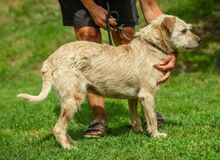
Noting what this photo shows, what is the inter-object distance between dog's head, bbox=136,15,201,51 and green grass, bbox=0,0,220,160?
3.59ft

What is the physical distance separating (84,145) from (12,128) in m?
1.94

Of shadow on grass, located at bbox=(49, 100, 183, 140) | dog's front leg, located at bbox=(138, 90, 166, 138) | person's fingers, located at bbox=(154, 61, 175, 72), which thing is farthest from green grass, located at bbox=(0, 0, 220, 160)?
person's fingers, located at bbox=(154, 61, 175, 72)

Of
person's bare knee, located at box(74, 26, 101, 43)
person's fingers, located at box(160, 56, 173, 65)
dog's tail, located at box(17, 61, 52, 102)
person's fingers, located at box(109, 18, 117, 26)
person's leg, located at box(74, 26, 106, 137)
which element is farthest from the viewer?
person's bare knee, located at box(74, 26, 101, 43)

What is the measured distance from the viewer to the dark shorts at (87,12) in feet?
25.3

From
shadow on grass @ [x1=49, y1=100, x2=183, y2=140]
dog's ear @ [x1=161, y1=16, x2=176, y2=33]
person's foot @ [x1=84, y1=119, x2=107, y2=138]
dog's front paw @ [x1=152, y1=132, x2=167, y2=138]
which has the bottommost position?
shadow on grass @ [x1=49, y1=100, x2=183, y2=140]

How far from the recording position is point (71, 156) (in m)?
6.36

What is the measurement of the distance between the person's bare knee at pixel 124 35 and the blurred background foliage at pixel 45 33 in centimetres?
610

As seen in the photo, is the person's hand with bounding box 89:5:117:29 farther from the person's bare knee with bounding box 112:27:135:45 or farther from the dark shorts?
the person's bare knee with bounding box 112:27:135:45

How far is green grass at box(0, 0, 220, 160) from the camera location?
650 centimetres

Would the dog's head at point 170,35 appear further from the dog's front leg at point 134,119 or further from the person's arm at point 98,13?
the dog's front leg at point 134,119

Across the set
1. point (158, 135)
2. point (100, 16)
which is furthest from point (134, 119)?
point (100, 16)

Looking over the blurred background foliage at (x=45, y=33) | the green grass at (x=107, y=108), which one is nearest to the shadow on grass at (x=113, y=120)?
the green grass at (x=107, y=108)

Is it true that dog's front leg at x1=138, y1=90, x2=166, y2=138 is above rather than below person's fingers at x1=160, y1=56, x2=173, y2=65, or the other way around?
below

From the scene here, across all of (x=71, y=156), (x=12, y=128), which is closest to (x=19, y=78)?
(x=12, y=128)
